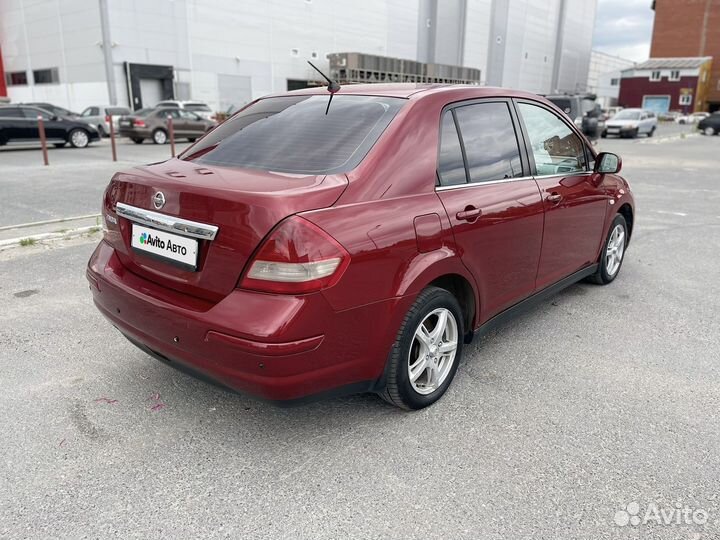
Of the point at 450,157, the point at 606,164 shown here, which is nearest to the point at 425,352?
the point at 450,157

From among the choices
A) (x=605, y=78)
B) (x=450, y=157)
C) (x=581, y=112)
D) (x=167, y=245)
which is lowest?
(x=167, y=245)

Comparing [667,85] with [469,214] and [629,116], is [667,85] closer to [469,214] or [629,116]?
[629,116]

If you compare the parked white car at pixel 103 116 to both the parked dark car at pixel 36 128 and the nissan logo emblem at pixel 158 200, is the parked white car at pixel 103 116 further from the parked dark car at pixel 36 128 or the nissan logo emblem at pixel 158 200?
the nissan logo emblem at pixel 158 200

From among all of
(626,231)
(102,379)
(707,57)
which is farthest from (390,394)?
(707,57)

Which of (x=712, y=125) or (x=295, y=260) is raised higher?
(x=295, y=260)

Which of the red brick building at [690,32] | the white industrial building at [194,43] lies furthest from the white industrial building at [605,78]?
the white industrial building at [194,43]

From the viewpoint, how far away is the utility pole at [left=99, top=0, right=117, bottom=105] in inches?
1135

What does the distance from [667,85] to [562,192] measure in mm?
79234

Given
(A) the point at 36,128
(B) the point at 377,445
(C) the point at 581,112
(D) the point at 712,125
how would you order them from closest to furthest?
(B) the point at 377,445 → (A) the point at 36,128 → (C) the point at 581,112 → (D) the point at 712,125

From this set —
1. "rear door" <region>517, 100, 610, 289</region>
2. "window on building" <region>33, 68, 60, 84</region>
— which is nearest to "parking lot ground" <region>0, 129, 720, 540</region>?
"rear door" <region>517, 100, 610, 289</region>

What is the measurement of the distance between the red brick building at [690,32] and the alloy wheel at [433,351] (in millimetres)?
87206

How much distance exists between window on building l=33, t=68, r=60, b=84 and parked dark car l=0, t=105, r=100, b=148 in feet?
52.7

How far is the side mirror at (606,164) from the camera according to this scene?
4340 mm

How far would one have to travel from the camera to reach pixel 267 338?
2.25 metres
